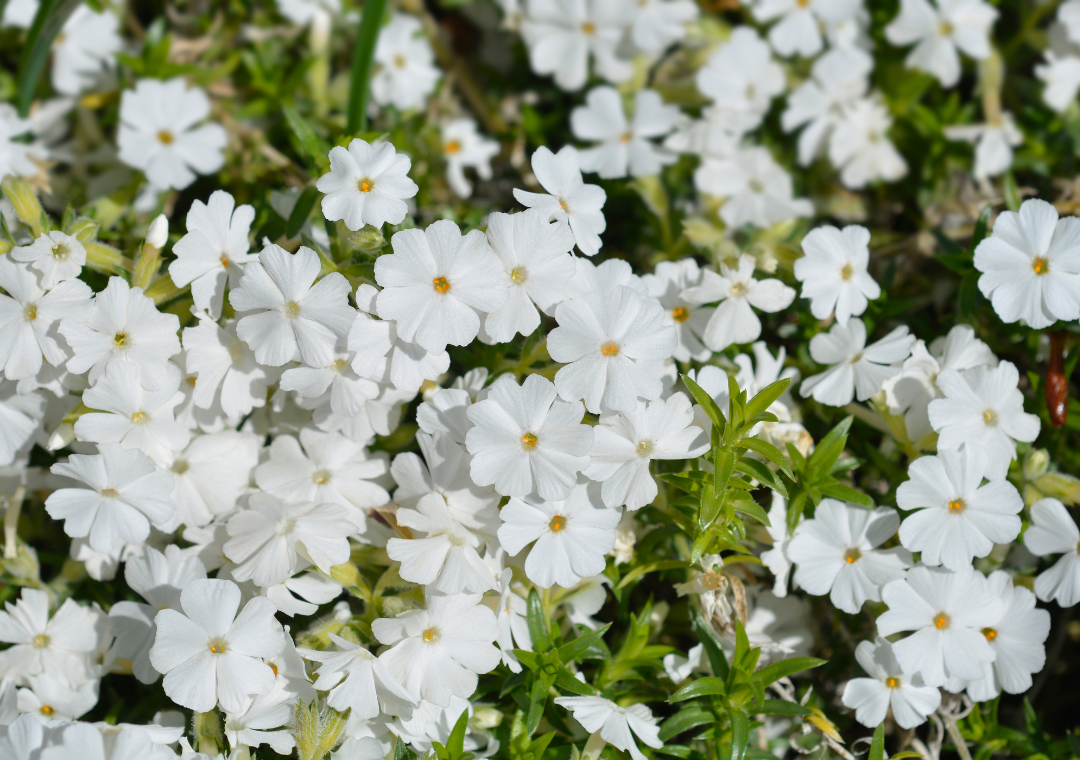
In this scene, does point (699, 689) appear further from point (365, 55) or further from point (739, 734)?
point (365, 55)

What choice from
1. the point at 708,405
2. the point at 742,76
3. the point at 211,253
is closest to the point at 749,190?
the point at 742,76

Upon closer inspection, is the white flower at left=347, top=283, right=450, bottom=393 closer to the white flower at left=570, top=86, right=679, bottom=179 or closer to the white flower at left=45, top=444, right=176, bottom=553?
the white flower at left=45, top=444, right=176, bottom=553

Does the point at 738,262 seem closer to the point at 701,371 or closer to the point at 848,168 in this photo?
the point at 701,371

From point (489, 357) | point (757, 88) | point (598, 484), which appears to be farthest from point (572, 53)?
point (598, 484)

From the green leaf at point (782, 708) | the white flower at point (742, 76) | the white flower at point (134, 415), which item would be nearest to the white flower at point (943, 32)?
the white flower at point (742, 76)

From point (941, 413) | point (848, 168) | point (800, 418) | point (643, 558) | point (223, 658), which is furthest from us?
point (848, 168)

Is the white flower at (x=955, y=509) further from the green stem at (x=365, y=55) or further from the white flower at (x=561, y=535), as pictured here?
the green stem at (x=365, y=55)
